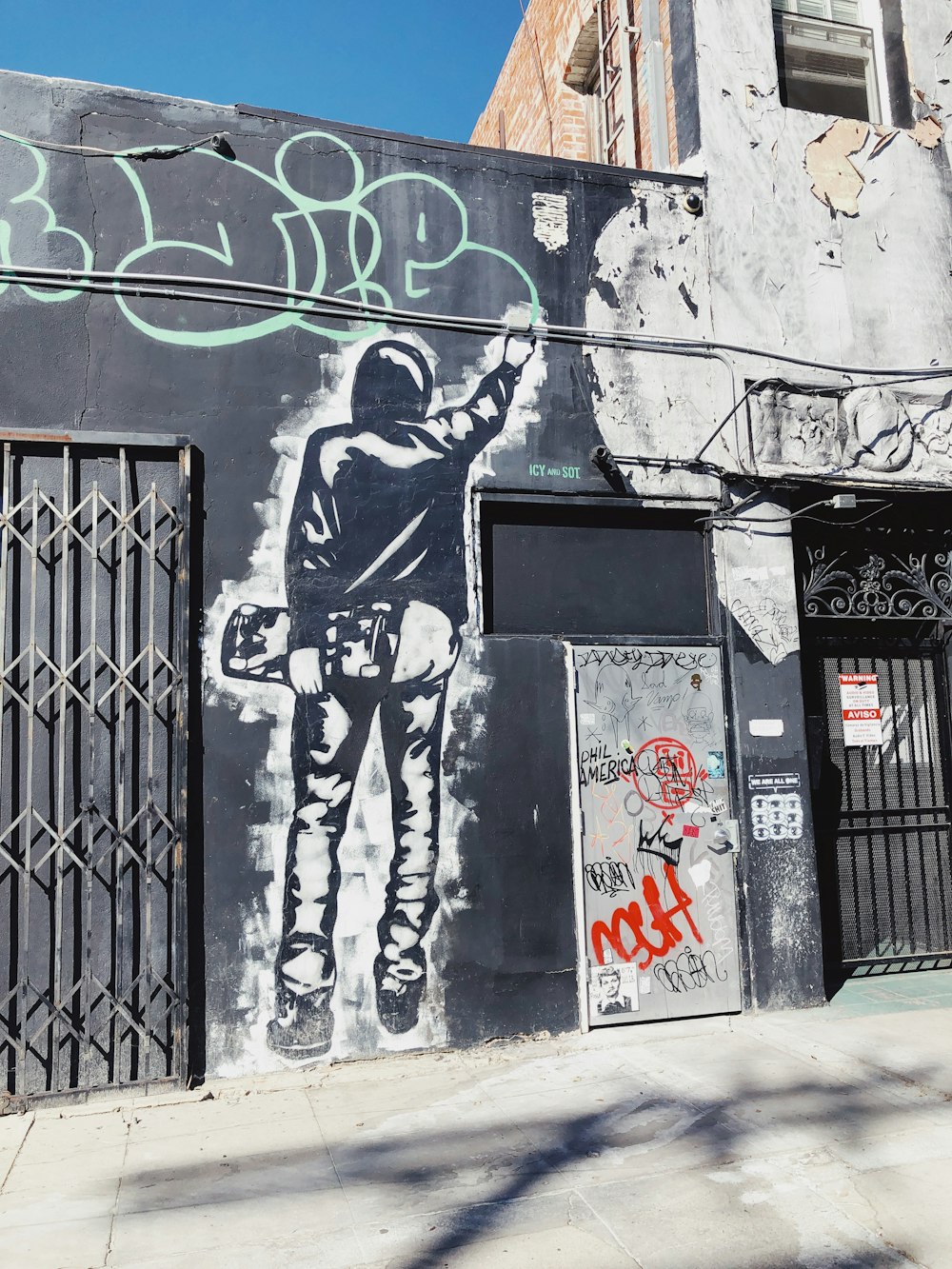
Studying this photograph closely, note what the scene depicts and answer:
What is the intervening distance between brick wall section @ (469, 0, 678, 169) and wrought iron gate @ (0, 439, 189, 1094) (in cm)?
522

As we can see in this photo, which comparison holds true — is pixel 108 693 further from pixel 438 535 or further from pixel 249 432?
pixel 438 535

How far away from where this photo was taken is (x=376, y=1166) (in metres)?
4.34

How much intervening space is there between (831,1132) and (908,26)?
8.11 m

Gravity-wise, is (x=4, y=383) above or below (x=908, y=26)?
below

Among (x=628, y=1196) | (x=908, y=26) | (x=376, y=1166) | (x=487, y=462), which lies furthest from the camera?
(x=908, y=26)

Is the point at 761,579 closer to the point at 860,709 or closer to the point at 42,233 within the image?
the point at 860,709

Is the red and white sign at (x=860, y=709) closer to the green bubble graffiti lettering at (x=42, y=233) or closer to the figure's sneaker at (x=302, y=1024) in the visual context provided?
the figure's sneaker at (x=302, y=1024)

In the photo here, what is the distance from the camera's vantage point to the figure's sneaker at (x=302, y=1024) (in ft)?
18.4

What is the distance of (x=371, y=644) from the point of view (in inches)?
238

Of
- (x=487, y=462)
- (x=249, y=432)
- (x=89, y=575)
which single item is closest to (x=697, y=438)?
(x=487, y=462)

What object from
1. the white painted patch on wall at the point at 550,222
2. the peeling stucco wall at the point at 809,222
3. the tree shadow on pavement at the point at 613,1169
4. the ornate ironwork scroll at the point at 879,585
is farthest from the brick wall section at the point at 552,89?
the tree shadow on pavement at the point at 613,1169

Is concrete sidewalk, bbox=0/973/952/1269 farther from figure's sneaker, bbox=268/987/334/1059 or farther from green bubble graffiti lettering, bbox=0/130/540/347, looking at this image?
green bubble graffiti lettering, bbox=0/130/540/347

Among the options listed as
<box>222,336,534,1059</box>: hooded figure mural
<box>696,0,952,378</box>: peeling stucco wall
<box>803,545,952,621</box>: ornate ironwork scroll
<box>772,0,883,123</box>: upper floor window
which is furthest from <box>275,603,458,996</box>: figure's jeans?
<box>772,0,883,123</box>: upper floor window

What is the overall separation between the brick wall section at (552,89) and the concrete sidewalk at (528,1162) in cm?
657
